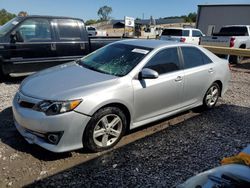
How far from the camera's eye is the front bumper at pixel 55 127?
328 centimetres

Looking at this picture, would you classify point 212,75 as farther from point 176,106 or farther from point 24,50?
point 24,50

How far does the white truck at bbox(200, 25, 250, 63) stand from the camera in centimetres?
1209

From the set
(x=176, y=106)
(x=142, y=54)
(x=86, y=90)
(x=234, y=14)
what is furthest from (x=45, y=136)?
(x=234, y=14)

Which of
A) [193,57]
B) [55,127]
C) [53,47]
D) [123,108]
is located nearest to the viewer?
[55,127]

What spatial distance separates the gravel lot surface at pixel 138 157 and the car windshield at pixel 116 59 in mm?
1143

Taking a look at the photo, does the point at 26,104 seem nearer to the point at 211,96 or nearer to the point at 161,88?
the point at 161,88

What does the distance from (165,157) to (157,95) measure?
3.31 ft

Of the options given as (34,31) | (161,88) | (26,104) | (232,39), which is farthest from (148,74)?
(232,39)

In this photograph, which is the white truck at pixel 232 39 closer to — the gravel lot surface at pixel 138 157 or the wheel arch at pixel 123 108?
the gravel lot surface at pixel 138 157

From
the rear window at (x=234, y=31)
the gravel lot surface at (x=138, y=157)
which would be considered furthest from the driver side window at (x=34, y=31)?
the rear window at (x=234, y=31)

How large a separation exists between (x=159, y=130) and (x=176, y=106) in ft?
1.73

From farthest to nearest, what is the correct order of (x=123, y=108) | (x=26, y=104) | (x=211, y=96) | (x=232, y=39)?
(x=232, y=39) < (x=211, y=96) < (x=123, y=108) < (x=26, y=104)

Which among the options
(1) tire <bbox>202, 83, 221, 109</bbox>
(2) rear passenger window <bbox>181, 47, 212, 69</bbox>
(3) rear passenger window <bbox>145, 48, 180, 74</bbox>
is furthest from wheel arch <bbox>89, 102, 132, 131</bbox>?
(1) tire <bbox>202, 83, 221, 109</bbox>

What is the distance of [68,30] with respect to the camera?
7598 mm
